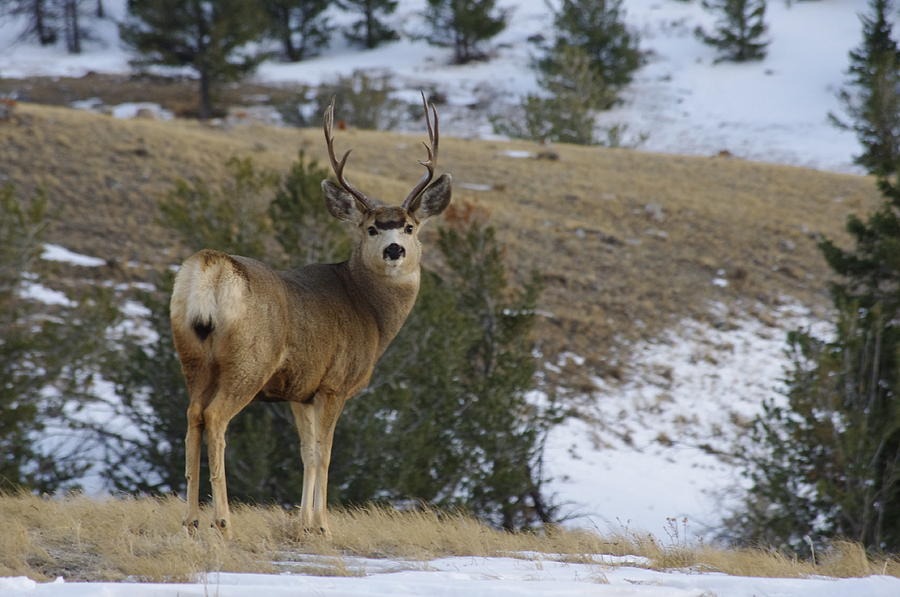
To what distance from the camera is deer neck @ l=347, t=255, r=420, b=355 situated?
670cm

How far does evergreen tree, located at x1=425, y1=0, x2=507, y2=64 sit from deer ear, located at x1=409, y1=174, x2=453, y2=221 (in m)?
53.6

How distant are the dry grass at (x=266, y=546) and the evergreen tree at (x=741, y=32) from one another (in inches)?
2323

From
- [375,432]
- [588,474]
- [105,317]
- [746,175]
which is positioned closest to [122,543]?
[375,432]

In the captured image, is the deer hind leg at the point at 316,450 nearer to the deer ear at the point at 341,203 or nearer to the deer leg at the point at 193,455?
the deer leg at the point at 193,455

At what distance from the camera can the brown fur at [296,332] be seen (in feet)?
17.8

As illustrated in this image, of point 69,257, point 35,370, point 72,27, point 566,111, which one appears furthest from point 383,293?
point 72,27

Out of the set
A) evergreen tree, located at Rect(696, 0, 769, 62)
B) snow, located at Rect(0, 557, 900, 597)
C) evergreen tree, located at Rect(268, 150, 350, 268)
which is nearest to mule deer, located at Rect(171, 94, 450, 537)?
snow, located at Rect(0, 557, 900, 597)

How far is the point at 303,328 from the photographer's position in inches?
235

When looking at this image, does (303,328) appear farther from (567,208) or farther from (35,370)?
(567,208)

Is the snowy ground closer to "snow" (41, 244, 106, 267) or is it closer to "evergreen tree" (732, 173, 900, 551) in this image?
"snow" (41, 244, 106, 267)

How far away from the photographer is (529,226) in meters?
26.6

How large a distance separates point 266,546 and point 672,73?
58.7 metres

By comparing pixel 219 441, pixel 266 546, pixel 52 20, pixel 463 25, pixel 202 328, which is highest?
pixel 52 20

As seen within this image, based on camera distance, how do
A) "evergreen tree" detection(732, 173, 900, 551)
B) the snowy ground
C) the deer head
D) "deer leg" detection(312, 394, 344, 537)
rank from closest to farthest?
"deer leg" detection(312, 394, 344, 537)
the deer head
"evergreen tree" detection(732, 173, 900, 551)
the snowy ground
